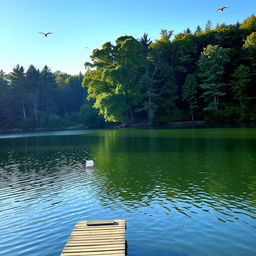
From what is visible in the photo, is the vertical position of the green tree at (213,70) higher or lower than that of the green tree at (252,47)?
lower

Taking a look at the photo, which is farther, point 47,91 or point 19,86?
point 47,91

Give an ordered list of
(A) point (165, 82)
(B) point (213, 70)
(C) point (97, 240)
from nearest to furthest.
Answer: (C) point (97, 240)
(B) point (213, 70)
(A) point (165, 82)

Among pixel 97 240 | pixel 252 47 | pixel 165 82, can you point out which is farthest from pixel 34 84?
pixel 97 240

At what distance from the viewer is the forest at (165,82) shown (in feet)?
247

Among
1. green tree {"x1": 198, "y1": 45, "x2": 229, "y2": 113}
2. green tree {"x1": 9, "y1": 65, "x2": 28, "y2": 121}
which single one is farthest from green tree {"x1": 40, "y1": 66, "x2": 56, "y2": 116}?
green tree {"x1": 198, "y1": 45, "x2": 229, "y2": 113}

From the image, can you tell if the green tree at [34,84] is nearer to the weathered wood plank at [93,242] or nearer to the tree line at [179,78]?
the tree line at [179,78]

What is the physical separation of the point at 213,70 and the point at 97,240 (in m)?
75.4

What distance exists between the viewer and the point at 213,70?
252 feet

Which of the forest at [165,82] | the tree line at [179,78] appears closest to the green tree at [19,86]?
the forest at [165,82]

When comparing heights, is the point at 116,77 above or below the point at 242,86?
above

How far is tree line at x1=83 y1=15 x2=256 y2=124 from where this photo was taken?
75.1m

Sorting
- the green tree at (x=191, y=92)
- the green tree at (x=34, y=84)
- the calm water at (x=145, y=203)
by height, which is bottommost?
the calm water at (x=145, y=203)

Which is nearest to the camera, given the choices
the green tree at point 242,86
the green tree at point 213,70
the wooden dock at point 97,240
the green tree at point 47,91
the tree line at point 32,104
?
A: the wooden dock at point 97,240

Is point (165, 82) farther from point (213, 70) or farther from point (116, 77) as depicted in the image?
point (116, 77)
